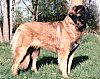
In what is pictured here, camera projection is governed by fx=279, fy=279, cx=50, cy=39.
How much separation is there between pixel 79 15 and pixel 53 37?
3.06ft

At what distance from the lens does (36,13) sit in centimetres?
3088

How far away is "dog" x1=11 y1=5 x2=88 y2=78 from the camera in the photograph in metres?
7.20

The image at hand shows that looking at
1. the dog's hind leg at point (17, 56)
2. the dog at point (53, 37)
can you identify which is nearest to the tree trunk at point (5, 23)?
the dog at point (53, 37)

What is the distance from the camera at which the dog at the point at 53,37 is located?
7199 millimetres

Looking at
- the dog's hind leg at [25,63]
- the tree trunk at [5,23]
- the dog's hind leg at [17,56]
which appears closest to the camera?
the dog's hind leg at [17,56]

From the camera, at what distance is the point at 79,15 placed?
721cm

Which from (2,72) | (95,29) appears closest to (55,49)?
(2,72)

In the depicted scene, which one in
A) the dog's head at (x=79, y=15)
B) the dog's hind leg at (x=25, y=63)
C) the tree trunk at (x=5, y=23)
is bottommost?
the tree trunk at (x=5, y=23)

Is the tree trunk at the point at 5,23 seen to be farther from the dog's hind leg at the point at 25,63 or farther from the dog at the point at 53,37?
the dog at the point at 53,37

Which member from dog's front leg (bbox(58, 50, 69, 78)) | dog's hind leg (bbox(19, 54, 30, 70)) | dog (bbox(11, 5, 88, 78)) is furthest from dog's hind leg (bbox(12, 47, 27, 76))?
dog's front leg (bbox(58, 50, 69, 78))

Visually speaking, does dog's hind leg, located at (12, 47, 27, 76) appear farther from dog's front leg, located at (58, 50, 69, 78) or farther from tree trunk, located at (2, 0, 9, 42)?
tree trunk, located at (2, 0, 9, 42)

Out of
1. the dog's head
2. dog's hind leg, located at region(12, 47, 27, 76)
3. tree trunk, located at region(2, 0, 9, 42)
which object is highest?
the dog's head

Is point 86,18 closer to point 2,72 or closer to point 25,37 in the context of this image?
point 25,37

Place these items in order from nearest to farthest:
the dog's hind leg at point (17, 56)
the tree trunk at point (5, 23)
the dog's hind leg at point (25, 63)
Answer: the dog's hind leg at point (17, 56) < the dog's hind leg at point (25, 63) < the tree trunk at point (5, 23)
